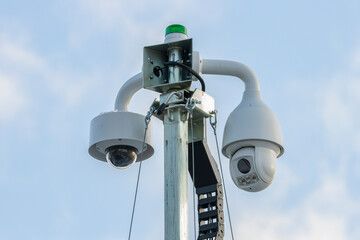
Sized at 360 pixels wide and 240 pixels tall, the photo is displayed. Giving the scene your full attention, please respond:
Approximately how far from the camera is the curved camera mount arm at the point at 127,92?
1108 cm

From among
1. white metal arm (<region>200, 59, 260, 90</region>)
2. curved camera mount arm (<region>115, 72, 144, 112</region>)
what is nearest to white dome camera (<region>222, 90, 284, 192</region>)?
white metal arm (<region>200, 59, 260, 90</region>)

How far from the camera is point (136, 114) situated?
10.8 metres

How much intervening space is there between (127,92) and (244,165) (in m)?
1.60

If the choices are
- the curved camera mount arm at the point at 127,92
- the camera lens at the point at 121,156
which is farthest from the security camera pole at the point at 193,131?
the curved camera mount arm at the point at 127,92

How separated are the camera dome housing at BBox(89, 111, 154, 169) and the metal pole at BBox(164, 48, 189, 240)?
2.54ft

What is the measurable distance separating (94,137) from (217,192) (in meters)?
1.44

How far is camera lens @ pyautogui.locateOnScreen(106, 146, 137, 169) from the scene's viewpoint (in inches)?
425

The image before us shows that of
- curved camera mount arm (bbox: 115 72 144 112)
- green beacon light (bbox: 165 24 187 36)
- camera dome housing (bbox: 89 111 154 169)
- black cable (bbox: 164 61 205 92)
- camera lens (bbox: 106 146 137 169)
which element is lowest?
camera lens (bbox: 106 146 137 169)

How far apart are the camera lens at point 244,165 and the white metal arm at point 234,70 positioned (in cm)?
89

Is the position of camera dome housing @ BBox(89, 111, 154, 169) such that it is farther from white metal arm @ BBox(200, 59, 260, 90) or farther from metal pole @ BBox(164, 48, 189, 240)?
white metal arm @ BBox(200, 59, 260, 90)

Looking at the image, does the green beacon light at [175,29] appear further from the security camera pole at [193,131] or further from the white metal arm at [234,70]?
the white metal arm at [234,70]

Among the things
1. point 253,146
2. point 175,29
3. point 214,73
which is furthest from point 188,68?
point 253,146

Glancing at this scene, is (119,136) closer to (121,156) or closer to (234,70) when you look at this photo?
(121,156)

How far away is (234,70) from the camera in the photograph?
1090 cm
